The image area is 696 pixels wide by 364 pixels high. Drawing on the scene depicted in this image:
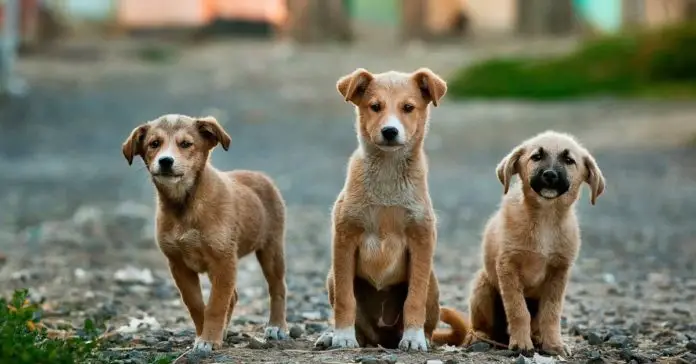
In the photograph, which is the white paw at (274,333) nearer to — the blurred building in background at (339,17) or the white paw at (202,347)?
the white paw at (202,347)

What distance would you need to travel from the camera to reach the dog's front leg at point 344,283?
256 inches

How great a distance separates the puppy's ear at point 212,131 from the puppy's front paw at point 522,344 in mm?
1776

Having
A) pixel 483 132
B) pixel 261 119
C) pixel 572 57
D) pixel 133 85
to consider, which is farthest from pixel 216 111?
pixel 572 57

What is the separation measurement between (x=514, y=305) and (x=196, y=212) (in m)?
1.69

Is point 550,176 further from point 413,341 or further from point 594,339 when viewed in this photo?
point 594,339

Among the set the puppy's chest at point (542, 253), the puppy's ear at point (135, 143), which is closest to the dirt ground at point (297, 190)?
the puppy's chest at point (542, 253)

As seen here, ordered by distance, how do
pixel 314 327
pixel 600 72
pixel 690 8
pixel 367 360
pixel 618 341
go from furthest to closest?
pixel 690 8
pixel 600 72
pixel 314 327
pixel 618 341
pixel 367 360

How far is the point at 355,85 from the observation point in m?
6.60

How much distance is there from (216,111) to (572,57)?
6512 mm

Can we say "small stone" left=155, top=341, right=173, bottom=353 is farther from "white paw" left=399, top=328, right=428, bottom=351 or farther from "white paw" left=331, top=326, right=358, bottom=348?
"white paw" left=399, top=328, right=428, bottom=351

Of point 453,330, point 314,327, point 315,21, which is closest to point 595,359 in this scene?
point 453,330

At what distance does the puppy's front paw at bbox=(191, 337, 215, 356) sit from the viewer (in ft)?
21.0

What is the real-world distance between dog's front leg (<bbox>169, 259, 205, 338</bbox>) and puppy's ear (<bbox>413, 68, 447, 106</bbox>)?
1534 mm

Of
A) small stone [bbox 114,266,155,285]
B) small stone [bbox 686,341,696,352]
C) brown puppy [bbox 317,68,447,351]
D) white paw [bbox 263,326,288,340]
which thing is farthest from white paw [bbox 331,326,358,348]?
small stone [bbox 114,266,155,285]
